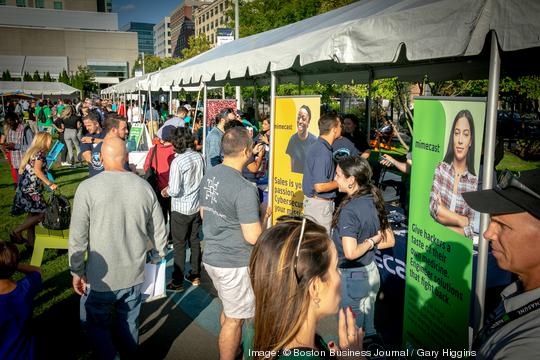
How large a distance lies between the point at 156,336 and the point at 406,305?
99.6 inches

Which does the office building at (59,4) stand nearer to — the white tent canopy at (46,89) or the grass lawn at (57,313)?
the white tent canopy at (46,89)

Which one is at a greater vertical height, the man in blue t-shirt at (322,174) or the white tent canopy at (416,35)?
the white tent canopy at (416,35)

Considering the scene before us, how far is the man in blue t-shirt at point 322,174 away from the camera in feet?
15.6

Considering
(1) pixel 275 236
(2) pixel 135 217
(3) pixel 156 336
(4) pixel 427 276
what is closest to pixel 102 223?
(2) pixel 135 217

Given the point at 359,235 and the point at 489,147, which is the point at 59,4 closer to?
the point at 359,235

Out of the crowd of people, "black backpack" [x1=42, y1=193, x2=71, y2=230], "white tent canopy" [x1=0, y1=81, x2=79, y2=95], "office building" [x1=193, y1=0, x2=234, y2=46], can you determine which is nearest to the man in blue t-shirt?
the crowd of people

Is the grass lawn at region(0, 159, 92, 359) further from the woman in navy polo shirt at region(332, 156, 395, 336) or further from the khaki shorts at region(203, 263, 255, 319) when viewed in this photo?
the woman in navy polo shirt at region(332, 156, 395, 336)

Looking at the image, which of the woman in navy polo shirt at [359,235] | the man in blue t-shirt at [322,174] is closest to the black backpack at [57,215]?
the man in blue t-shirt at [322,174]

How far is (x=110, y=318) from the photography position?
3.33m

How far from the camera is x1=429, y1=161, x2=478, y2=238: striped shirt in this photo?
2.70 meters

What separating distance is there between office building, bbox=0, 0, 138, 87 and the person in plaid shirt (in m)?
91.8

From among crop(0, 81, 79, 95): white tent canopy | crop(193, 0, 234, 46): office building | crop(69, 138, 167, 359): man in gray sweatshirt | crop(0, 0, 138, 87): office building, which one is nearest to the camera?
crop(69, 138, 167, 359): man in gray sweatshirt

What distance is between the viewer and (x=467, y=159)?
2689 millimetres

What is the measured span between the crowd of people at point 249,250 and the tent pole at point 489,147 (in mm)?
829
